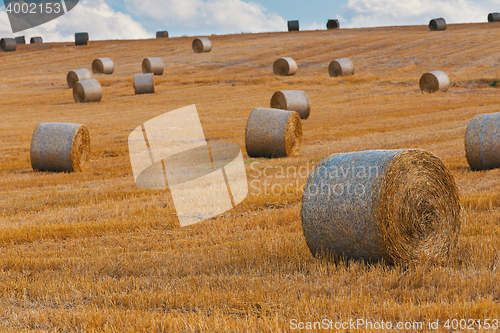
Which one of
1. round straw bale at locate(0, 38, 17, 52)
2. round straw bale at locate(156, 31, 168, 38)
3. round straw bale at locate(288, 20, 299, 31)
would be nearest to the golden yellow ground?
round straw bale at locate(0, 38, 17, 52)

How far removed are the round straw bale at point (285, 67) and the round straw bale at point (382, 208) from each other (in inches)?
1211

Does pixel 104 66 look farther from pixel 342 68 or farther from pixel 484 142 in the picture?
pixel 484 142

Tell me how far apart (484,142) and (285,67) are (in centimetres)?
2661

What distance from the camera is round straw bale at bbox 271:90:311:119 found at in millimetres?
21547

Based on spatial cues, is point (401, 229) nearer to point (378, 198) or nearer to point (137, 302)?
point (378, 198)

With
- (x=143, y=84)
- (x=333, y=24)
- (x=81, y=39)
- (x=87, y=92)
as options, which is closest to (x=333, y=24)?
(x=333, y=24)

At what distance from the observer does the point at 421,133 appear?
16.9 metres

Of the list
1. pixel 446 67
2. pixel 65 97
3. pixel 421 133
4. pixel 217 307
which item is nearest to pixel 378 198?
pixel 217 307

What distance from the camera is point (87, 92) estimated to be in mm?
28578

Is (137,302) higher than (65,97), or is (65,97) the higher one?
(65,97)

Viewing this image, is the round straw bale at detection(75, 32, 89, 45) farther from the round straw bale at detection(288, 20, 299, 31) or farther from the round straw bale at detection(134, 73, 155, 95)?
the round straw bale at detection(134, 73, 155, 95)

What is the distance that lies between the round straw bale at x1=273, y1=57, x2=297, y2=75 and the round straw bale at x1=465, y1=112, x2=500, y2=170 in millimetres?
26063

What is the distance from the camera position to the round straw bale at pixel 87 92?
28.6 meters

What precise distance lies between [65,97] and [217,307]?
28.8 metres
